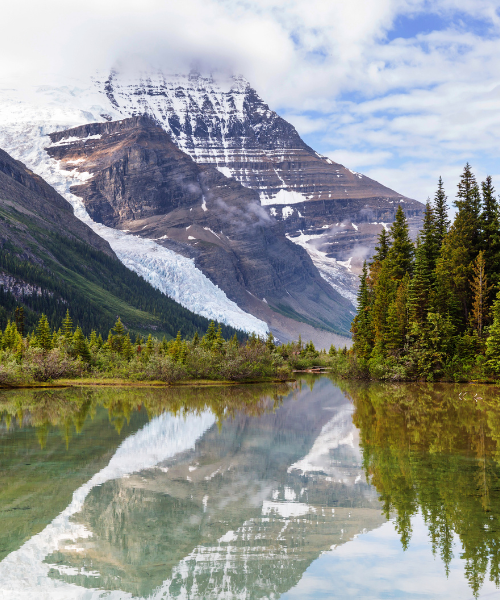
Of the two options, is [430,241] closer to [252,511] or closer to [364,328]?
[364,328]

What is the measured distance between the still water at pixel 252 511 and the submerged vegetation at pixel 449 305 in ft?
99.0

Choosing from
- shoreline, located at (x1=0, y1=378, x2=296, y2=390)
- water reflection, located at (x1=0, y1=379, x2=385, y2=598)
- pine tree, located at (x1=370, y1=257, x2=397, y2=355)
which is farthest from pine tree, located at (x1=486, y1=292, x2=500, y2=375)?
water reflection, located at (x1=0, y1=379, x2=385, y2=598)

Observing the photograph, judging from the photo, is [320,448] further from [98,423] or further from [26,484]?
[98,423]

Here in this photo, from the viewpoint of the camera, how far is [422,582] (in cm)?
1098

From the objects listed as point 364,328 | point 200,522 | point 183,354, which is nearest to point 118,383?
point 183,354

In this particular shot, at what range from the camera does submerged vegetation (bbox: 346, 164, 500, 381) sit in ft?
197

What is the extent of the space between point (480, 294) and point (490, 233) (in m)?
8.99

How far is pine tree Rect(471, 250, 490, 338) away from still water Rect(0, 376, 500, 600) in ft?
103

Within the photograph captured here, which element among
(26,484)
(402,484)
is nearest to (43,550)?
(26,484)

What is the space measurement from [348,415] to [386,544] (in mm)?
24746

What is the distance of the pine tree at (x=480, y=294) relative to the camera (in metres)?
60.2

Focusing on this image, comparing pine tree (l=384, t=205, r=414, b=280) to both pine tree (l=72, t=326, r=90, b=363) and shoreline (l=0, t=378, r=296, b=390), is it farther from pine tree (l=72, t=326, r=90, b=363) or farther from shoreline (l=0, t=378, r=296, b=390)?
pine tree (l=72, t=326, r=90, b=363)

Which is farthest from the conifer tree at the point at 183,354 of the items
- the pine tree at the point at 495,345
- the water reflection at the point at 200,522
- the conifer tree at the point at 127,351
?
the water reflection at the point at 200,522

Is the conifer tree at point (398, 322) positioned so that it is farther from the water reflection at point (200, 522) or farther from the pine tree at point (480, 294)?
the water reflection at point (200, 522)
